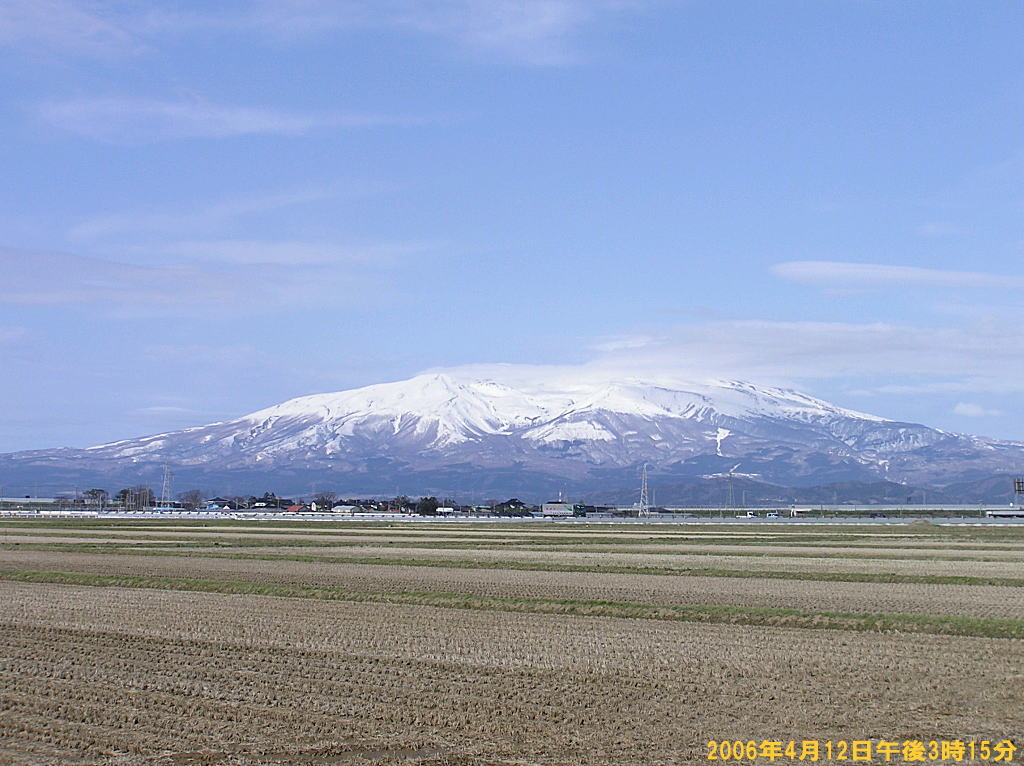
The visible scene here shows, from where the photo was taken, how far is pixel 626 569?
133 ft

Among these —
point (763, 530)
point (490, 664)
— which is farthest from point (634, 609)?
point (763, 530)

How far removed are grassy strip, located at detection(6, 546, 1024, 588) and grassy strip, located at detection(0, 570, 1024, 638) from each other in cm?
1023

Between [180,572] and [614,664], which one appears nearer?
[614,664]

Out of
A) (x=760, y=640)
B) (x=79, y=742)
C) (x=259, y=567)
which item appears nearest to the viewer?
(x=79, y=742)

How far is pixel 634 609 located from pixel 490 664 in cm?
851

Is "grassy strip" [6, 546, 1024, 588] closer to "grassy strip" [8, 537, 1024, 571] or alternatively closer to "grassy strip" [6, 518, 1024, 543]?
"grassy strip" [8, 537, 1024, 571]

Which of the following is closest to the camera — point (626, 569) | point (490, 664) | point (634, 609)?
point (490, 664)

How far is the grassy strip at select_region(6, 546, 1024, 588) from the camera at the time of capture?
35.8m

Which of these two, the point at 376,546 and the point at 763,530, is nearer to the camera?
the point at 376,546

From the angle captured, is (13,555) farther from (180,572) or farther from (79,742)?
(79,742)

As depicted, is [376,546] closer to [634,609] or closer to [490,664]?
[634,609]

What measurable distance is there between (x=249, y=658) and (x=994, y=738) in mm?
11991

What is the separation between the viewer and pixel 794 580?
118 ft

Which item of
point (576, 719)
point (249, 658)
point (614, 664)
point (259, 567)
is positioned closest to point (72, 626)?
point (249, 658)
